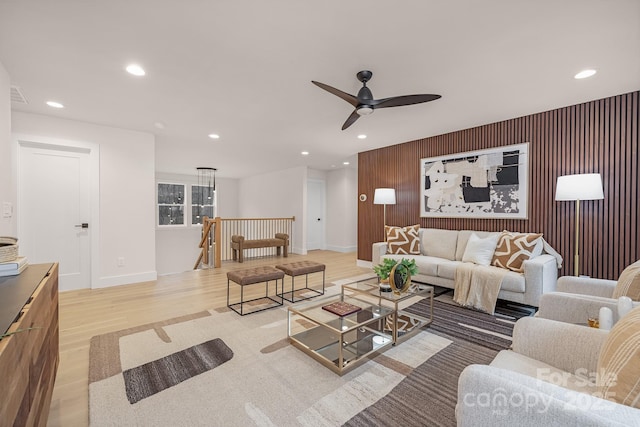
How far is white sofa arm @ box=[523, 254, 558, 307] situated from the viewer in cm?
296

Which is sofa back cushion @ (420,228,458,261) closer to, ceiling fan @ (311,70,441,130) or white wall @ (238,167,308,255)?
ceiling fan @ (311,70,441,130)

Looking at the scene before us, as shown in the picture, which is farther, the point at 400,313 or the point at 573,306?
the point at 400,313

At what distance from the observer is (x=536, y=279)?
2.96 metres

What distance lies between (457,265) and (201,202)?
893 cm

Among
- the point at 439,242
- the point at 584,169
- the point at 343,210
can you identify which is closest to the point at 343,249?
the point at 343,210

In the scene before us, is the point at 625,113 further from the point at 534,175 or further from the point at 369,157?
the point at 369,157

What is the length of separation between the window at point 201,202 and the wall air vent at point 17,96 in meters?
6.70

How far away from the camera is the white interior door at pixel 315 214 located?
8.29 m

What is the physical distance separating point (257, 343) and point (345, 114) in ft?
9.36

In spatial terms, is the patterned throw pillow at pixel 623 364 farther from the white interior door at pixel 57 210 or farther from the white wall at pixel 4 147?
the white interior door at pixel 57 210

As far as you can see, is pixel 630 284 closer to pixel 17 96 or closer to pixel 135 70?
pixel 135 70

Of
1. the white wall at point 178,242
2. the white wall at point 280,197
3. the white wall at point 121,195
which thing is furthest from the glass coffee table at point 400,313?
the white wall at point 178,242

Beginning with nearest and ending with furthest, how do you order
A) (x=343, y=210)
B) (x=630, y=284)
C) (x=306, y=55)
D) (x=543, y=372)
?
(x=543, y=372)
(x=630, y=284)
(x=306, y=55)
(x=343, y=210)

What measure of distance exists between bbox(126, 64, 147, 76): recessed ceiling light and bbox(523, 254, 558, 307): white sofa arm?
435cm
